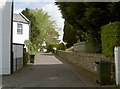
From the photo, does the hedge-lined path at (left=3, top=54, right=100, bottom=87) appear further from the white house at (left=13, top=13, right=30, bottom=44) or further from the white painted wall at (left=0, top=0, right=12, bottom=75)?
the white house at (left=13, top=13, right=30, bottom=44)

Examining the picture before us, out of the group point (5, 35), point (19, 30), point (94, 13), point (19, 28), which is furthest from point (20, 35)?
point (94, 13)

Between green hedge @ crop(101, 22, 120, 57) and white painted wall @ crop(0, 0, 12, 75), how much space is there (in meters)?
5.46

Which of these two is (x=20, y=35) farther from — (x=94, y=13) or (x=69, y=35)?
(x=94, y=13)

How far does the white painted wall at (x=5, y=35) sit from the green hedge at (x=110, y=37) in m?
5.46

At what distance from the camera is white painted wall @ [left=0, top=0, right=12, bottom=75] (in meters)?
17.7

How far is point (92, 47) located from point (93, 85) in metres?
10.9

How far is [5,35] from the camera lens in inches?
701

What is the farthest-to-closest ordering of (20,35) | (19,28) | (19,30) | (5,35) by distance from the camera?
(19,28) → (19,30) → (20,35) → (5,35)

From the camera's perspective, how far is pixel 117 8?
1592 cm

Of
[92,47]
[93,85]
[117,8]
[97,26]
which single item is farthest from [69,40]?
[93,85]

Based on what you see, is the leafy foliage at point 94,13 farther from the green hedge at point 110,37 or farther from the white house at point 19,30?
the white house at point 19,30

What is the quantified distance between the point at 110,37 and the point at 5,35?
619 centimetres

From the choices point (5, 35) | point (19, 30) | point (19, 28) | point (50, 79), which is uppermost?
point (19, 28)

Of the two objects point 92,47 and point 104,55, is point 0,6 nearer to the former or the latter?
point 104,55
